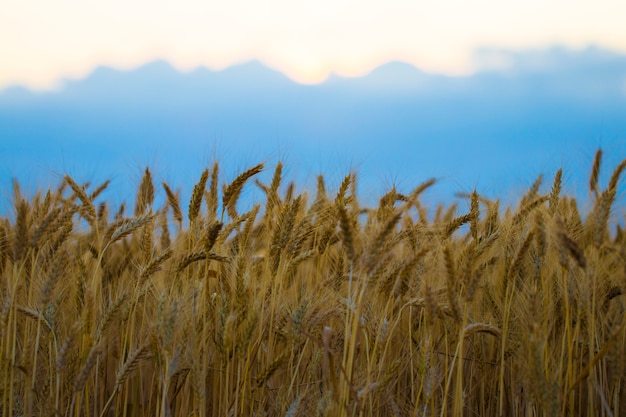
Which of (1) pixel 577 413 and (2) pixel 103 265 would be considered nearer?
(1) pixel 577 413

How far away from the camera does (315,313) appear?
7.82 ft

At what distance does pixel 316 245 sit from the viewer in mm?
3178

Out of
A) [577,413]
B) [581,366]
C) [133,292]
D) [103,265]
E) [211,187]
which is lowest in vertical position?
[577,413]

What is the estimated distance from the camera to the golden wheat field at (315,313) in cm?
201

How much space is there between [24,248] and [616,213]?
2.62 metres

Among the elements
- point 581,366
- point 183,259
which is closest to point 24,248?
point 183,259

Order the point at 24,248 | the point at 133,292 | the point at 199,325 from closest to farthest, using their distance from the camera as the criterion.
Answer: the point at 24,248 → the point at 199,325 → the point at 133,292

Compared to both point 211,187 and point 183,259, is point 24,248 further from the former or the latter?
point 211,187

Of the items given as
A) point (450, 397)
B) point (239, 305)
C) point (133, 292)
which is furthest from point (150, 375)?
point (450, 397)

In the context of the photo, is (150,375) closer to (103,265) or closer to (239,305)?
(103,265)

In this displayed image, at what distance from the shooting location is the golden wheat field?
6.58ft

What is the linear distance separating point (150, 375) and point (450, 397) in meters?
1.52

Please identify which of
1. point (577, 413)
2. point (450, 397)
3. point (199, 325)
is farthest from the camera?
point (450, 397)

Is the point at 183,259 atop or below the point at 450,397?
atop
